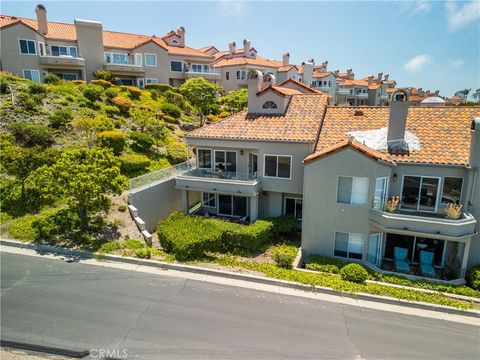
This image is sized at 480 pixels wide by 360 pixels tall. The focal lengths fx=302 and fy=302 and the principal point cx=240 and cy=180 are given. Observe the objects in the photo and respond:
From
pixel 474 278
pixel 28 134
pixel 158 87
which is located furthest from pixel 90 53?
pixel 474 278

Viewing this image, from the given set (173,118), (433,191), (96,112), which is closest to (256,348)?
(433,191)

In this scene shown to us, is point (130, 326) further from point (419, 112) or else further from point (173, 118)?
point (173, 118)

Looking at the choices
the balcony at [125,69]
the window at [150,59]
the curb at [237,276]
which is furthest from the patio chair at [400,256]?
the window at [150,59]

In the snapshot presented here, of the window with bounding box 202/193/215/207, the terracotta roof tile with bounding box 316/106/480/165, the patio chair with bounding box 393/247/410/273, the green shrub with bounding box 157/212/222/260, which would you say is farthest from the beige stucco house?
the patio chair with bounding box 393/247/410/273

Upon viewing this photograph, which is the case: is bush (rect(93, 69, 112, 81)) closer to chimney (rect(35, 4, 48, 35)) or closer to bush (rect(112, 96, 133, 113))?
chimney (rect(35, 4, 48, 35))

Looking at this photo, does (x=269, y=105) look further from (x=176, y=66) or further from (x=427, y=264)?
(x=176, y=66)

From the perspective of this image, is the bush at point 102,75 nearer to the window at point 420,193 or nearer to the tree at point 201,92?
the tree at point 201,92
